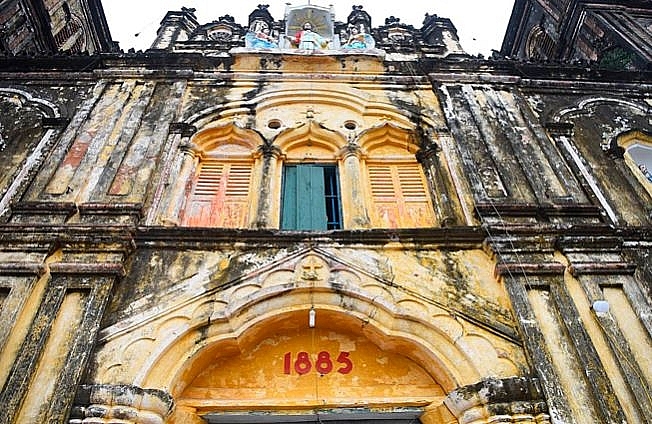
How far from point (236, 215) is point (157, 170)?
1.21 metres

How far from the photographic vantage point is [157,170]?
23.7 ft

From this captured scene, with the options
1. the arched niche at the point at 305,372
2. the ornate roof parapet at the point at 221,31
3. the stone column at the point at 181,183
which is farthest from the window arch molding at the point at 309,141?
the ornate roof parapet at the point at 221,31

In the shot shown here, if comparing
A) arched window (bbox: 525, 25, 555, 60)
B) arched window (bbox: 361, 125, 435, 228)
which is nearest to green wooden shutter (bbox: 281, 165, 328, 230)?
arched window (bbox: 361, 125, 435, 228)

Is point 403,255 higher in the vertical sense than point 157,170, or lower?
lower

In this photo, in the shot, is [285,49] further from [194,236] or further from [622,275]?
[622,275]

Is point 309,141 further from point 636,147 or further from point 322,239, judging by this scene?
point 636,147

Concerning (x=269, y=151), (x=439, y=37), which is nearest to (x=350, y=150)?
(x=269, y=151)

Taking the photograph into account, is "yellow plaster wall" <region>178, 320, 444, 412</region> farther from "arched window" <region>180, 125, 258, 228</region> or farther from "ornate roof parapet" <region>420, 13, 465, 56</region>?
"ornate roof parapet" <region>420, 13, 465, 56</region>

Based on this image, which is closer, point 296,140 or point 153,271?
point 153,271

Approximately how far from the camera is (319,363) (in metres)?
5.56

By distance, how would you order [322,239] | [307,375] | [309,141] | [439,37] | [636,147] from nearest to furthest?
[307,375] → [322,239] → [309,141] → [636,147] → [439,37]

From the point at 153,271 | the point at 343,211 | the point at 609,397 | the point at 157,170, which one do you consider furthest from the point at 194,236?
the point at 609,397

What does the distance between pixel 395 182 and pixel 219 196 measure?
7.79 ft

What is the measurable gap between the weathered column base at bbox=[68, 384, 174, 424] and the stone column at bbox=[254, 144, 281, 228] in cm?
248
